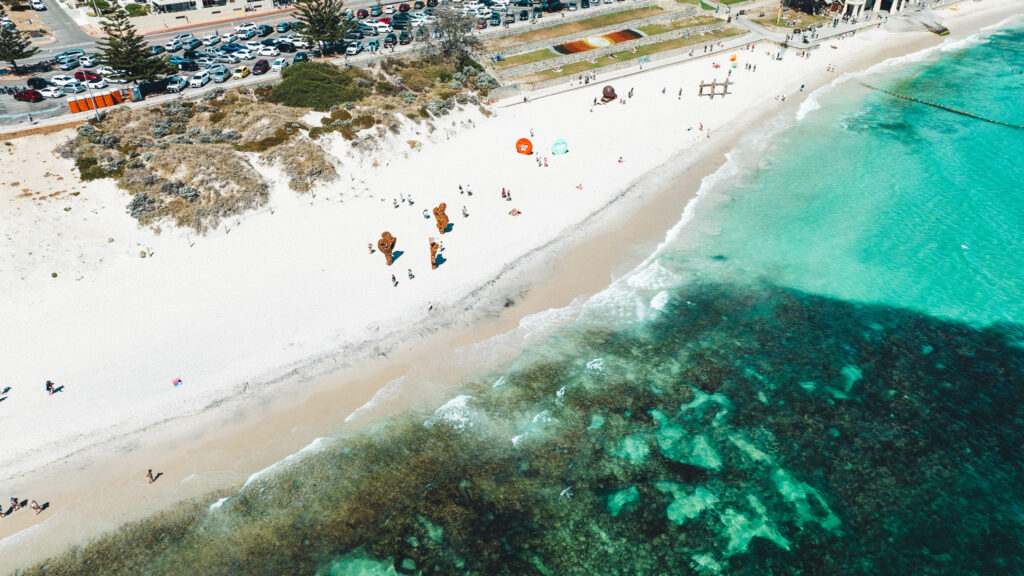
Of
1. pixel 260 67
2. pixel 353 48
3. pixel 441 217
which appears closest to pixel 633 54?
pixel 353 48

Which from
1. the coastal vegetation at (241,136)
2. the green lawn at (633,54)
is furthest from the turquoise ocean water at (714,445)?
the green lawn at (633,54)

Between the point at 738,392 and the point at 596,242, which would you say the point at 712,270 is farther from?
the point at 738,392

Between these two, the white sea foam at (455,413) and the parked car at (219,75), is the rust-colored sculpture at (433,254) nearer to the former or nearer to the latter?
the white sea foam at (455,413)

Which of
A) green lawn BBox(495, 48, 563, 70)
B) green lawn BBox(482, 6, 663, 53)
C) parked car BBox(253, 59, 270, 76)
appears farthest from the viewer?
green lawn BBox(482, 6, 663, 53)

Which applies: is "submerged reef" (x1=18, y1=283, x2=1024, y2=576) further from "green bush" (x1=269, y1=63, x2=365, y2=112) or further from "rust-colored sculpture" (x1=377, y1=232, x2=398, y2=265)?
"green bush" (x1=269, y1=63, x2=365, y2=112)

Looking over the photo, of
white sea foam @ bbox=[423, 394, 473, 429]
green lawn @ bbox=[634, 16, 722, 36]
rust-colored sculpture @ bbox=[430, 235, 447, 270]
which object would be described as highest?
green lawn @ bbox=[634, 16, 722, 36]

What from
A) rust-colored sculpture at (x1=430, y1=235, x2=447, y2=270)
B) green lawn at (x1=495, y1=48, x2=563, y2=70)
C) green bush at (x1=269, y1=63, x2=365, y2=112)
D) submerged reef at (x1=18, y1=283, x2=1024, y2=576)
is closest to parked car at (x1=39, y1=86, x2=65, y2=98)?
green bush at (x1=269, y1=63, x2=365, y2=112)

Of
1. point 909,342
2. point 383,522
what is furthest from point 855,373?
point 383,522
